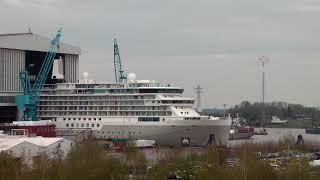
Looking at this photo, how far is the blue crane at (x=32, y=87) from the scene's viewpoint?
306 ft

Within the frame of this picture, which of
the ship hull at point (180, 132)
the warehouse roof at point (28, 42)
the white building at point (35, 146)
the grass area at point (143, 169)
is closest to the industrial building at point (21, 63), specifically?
the warehouse roof at point (28, 42)

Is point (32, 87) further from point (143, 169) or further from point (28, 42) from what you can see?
point (143, 169)

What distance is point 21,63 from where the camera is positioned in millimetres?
99125

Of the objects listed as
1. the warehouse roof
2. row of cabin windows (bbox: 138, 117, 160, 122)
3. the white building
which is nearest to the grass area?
the white building

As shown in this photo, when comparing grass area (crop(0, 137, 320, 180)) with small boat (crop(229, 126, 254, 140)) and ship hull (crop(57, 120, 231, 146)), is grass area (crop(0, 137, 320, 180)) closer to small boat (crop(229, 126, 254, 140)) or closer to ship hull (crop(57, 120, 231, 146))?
ship hull (crop(57, 120, 231, 146))

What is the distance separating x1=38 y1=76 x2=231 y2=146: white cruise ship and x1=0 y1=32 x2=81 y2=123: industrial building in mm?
7105

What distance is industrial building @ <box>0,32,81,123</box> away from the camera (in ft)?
319

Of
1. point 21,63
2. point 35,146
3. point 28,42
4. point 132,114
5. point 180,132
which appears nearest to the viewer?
point 35,146

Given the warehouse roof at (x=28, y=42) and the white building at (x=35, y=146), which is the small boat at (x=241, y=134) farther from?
the white building at (x=35, y=146)

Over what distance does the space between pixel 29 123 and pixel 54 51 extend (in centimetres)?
1676

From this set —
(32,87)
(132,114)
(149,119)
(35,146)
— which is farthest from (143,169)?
(32,87)

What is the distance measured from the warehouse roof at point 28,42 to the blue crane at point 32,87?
207 cm

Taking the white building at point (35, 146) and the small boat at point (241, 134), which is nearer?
the white building at point (35, 146)

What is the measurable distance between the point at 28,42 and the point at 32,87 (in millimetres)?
7131
